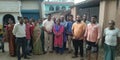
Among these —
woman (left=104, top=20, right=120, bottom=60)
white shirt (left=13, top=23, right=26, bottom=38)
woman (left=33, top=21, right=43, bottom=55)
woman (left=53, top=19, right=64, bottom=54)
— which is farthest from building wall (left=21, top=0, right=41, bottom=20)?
woman (left=104, top=20, right=120, bottom=60)

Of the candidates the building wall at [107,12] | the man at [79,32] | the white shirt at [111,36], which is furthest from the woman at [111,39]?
the building wall at [107,12]

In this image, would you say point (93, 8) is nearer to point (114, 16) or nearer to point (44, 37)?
point (114, 16)

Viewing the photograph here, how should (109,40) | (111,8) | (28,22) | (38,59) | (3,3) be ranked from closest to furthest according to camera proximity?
(109,40)
(38,59)
(28,22)
(111,8)
(3,3)

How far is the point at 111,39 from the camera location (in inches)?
402

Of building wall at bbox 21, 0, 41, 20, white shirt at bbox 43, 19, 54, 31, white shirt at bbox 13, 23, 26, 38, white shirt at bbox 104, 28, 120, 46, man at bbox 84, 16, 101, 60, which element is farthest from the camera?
building wall at bbox 21, 0, 41, 20

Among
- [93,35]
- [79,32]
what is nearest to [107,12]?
[79,32]

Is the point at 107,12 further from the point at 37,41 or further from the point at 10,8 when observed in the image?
the point at 10,8

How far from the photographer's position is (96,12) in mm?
17328

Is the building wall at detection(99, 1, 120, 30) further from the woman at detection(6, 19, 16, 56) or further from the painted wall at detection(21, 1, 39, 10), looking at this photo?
the painted wall at detection(21, 1, 39, 10)

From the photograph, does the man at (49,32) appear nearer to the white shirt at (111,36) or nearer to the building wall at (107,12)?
the building wall at (107,12)

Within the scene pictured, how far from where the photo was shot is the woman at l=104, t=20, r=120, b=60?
33.4 feet

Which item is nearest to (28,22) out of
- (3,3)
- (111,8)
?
(111,8)

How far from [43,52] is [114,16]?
4.03 meters

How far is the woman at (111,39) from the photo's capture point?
10.2 metres
